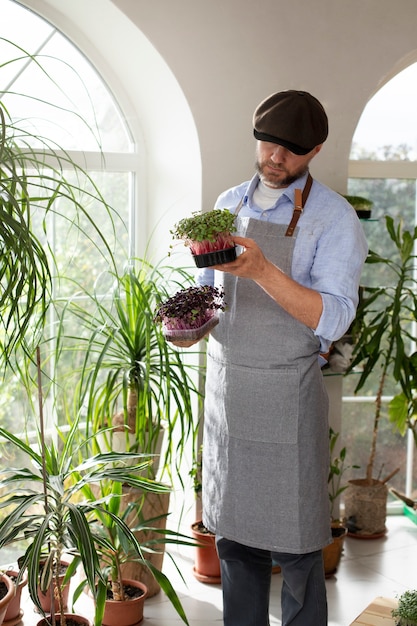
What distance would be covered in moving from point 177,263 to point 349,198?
2.67 ft

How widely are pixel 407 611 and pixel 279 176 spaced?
1.36 metres

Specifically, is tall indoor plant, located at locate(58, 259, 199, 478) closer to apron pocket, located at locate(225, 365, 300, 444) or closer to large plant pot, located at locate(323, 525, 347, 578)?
apron pocket, located at locate(225, 365, 300, 444)

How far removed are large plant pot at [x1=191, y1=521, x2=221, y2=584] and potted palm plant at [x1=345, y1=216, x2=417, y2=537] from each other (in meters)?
0.87

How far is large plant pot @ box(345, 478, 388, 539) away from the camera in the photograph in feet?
12.8

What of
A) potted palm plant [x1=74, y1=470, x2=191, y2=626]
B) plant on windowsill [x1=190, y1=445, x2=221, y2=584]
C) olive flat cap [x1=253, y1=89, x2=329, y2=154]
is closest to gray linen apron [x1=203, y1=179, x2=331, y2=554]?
olive flat cap [x1=253, y1=89, x2=329, y2=154]

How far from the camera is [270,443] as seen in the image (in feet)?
7.95

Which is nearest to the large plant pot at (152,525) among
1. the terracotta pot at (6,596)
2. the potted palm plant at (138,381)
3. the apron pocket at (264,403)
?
the potted palm plant at (138,381)

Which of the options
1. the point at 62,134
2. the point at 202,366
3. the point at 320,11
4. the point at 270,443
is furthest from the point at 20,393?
the point at 320,11

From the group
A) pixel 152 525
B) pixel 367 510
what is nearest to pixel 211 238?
pixel 152 525

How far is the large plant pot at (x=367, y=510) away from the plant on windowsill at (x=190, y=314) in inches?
72.3

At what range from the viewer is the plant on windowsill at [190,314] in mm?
2377

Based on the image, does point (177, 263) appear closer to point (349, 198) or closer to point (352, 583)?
point (349, 198)

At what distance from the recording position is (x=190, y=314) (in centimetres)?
238

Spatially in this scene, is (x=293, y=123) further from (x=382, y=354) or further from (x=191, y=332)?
(x=382, y=354)
